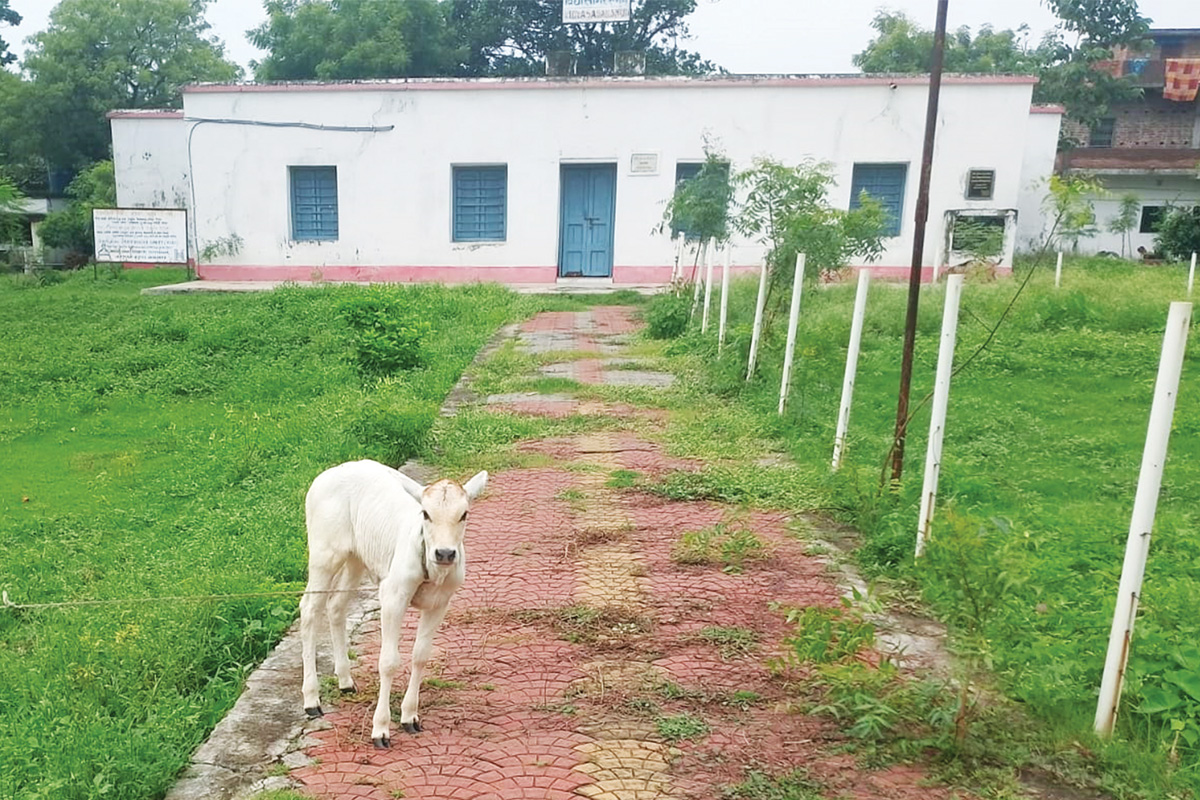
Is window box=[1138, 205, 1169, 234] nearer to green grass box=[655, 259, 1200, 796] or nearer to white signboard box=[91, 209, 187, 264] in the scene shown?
green grass box=[655, 259, 1200, 796]

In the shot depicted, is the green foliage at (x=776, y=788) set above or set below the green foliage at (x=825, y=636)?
below

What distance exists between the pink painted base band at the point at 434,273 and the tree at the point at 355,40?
10.1m

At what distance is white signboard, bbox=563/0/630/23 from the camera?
21.6 meters

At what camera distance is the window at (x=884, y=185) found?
18.2 m

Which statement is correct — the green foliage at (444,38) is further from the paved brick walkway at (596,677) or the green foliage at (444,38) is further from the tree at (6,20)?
Answer: the paved brick walkway at (596,677)

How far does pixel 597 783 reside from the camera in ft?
9.00

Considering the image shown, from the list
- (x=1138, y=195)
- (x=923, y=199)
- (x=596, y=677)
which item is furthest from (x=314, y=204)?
(x=1138, y=195)

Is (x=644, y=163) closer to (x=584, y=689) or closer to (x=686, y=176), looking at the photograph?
(x=686, y=176)

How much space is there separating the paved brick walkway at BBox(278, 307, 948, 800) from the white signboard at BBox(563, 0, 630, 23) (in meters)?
18.7

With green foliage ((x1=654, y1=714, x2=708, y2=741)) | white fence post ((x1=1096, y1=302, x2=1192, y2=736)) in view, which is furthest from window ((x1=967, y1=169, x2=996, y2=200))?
green foliage ((x1=654, y1=714, x2=708, y2=741))

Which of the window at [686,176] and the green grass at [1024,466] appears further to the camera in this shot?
the window at [686,176]

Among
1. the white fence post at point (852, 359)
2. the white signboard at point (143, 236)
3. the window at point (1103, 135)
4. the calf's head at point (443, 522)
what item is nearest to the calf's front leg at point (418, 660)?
the calf's head at point (443, 522)

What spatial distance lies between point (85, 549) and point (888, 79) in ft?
54.4

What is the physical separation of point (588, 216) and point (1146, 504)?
54.9 ft
